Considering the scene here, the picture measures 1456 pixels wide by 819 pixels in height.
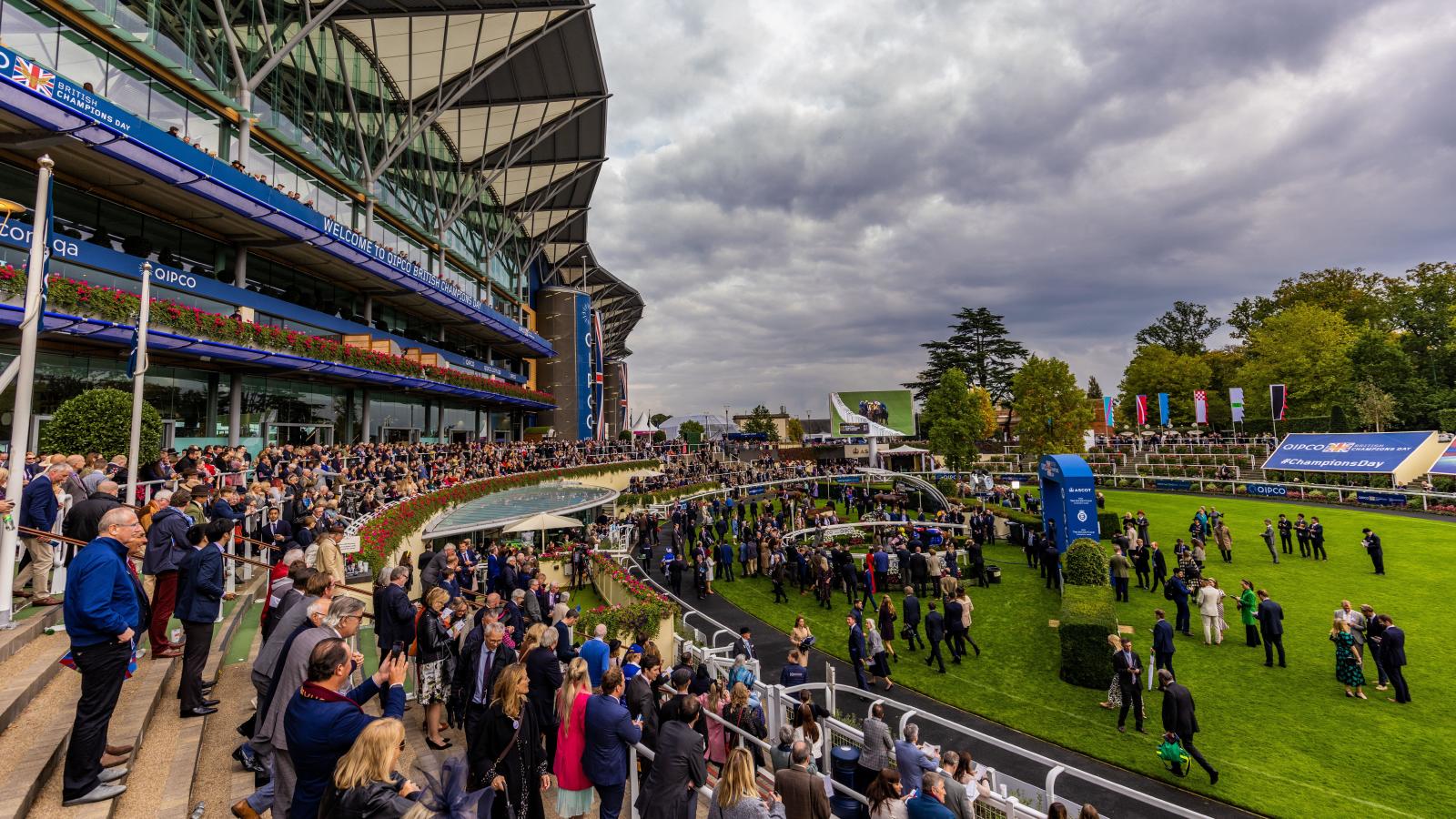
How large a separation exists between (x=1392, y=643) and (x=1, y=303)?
2765cm

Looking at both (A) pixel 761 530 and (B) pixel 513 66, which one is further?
(B) pixel 513 66

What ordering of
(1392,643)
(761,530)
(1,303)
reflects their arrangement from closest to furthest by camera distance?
(1392,643) < (1,303) < (761,530)

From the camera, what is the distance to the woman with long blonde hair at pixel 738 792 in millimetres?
3861

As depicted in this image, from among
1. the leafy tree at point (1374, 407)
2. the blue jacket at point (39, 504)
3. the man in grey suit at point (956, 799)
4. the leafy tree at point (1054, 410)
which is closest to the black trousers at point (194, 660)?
the blue jacket at point (39, 504)

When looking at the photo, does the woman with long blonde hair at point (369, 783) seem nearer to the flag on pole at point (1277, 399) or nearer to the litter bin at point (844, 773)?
the litter bin at point (844, 773)

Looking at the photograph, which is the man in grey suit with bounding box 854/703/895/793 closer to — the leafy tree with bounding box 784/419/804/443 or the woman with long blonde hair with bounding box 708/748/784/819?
the woman with long blonde hair with bounding box 708/748/784/819

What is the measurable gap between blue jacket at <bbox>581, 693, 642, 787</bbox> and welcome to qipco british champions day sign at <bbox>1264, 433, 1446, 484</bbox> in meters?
40.1

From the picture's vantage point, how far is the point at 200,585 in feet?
17.5

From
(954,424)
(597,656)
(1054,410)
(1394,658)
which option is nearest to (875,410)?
(954,424)

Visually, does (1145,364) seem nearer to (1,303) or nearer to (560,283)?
(560,283)

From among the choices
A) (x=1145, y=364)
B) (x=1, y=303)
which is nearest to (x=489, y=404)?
(x=1, y=303)

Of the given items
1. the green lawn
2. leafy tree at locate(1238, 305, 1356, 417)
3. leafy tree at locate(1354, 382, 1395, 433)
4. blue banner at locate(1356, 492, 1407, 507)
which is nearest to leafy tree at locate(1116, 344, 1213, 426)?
leafy tree at locate(1238, 305, 1356, 417)

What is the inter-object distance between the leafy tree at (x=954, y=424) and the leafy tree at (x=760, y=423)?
5922 cm

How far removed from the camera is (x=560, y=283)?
67.2 m
